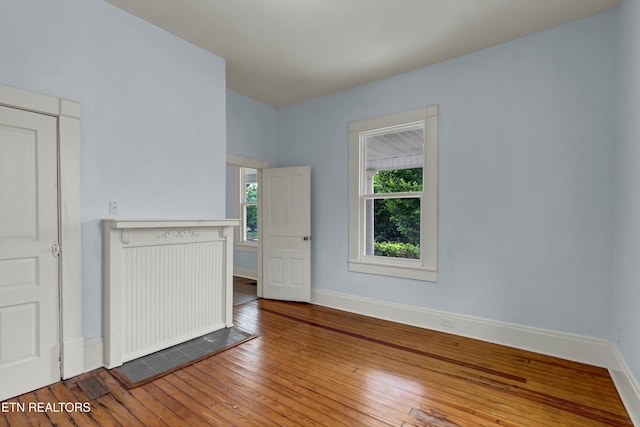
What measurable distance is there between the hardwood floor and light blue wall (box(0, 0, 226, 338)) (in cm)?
83

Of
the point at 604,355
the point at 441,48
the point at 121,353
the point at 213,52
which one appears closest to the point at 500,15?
the point at 441,48

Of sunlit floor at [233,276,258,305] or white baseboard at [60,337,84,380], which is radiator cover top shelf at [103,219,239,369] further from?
sunlit floor at [233,276,258,305]

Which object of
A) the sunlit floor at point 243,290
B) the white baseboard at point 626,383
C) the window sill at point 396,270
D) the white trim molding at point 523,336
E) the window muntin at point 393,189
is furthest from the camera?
the sunlit floor at point 243,290

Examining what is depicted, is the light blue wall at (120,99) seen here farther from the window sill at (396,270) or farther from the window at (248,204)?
the window at (248,204)

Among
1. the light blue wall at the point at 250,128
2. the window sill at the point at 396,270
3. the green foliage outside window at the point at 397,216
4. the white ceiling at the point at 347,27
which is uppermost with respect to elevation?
the white ceiling at the point at 347,27

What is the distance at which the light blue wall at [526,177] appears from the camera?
105 inches

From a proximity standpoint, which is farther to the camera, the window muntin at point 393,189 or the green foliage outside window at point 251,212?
the green foliage outside window at point 251,212

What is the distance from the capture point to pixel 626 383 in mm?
2092

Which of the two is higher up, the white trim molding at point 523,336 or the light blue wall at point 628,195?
the light blue wall at point 628,195

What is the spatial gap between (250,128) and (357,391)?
3713 millimetres

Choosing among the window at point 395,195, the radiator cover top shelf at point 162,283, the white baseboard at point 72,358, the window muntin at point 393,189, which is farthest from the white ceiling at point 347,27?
the white baseboard at point 72,358

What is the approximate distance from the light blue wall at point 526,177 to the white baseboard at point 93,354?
9.43 ft

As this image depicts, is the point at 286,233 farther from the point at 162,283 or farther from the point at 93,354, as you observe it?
the point at 93,354

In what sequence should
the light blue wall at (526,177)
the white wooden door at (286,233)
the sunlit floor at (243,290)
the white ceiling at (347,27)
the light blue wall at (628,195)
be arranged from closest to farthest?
the light blue wall at (628,195), the white ceiling at (347,27), the light blue wall at (526,177), the white wooden door at (286,233), the sunlit floor at (243,290)
